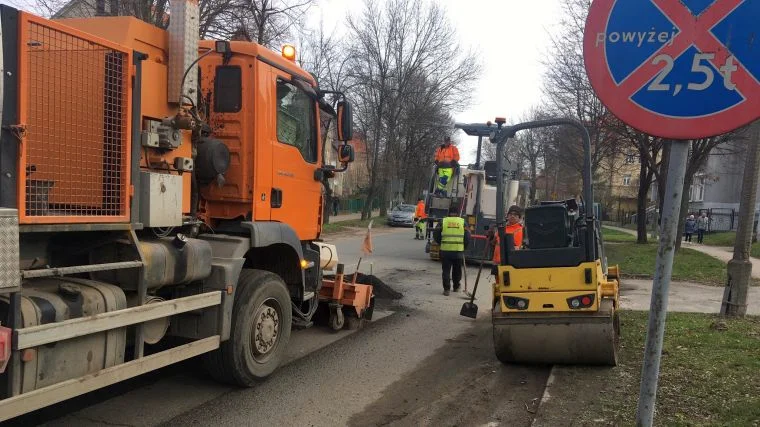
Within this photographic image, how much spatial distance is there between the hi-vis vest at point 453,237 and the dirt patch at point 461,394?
4.08 m

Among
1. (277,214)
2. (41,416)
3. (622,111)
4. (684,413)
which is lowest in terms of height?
(41,416)

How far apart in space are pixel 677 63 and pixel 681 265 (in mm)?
15394

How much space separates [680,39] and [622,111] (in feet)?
1.18

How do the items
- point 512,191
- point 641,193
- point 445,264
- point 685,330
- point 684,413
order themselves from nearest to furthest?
point 684,413, point 685,330, point 445,264, point 512,191, point 641,193

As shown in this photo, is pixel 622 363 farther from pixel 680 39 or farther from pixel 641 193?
pixel 641 193

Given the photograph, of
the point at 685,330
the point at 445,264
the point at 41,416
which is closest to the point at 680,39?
the point at 41,416

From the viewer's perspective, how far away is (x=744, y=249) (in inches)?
324

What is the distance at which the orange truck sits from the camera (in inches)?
127

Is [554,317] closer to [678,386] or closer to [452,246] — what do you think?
[678,386]

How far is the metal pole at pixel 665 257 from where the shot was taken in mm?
2428

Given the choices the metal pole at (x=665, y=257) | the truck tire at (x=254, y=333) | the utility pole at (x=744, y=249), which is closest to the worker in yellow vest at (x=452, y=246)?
the utility pole at (x=744, y=249)

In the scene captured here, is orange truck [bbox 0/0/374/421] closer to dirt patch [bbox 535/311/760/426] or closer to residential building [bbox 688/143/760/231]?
dirt patch [bbox 535/311/760/426]

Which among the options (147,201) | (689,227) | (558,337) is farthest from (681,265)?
(147,201)

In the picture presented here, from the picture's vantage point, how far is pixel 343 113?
6.43 metres
